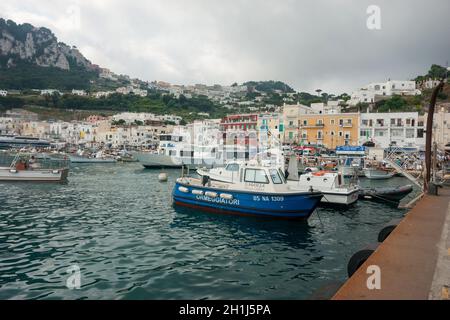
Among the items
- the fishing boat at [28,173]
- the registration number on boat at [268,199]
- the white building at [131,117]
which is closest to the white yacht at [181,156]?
the fishing boat at [28,173]

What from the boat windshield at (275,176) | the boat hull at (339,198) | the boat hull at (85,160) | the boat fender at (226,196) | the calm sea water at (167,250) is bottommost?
the calm sea water at (167,250)

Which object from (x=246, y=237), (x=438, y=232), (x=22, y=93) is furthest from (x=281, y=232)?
(x=22, y=93)

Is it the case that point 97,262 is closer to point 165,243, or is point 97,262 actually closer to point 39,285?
point 39,285

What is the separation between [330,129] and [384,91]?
5018 cm

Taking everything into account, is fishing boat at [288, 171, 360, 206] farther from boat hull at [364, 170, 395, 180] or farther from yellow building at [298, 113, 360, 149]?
yellow building at [298, 113, 360, 149]

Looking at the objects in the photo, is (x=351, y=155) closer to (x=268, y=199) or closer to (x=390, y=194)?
(x=390, y=194)

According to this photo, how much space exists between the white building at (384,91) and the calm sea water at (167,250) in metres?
87.9

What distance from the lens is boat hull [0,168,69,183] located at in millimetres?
28531

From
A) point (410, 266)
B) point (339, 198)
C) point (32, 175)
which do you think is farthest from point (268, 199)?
point (32, 175)

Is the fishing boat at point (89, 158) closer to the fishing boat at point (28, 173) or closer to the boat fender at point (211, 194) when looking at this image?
the fishing boat at point (28, 173)

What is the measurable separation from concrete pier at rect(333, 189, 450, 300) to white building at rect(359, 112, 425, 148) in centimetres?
5714

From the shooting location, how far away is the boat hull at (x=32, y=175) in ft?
93.6
